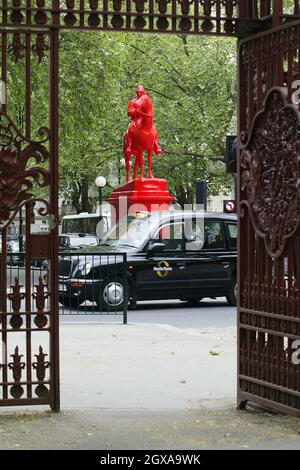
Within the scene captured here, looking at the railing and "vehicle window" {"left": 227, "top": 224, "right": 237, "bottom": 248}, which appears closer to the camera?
A: the railing

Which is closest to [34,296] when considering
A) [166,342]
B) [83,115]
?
[166,342]

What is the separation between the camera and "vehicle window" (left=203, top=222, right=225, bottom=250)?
19.7m

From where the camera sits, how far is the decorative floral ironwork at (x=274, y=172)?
750 cm

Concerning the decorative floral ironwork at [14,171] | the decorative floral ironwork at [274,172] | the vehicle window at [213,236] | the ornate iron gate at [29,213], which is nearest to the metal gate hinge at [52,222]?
the ornate iron gate at [29,213]

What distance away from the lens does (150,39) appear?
1676 inches

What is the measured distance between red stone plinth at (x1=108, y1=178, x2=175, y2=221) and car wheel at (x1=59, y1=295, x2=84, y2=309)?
36.8ft

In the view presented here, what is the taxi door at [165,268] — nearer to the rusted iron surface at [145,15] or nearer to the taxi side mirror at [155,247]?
the taxi side mirror at [155,247]

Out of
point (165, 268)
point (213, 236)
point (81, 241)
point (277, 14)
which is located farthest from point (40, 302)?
point (81, 241)

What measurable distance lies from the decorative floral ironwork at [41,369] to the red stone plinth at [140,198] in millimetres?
19767

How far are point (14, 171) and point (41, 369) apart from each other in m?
1.66

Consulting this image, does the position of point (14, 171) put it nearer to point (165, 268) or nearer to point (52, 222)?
point (52, 222)

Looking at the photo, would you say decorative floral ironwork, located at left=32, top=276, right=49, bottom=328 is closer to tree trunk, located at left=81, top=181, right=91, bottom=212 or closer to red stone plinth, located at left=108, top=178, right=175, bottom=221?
red stone plinth, located at left=108, top=178, right=175, bottom=221

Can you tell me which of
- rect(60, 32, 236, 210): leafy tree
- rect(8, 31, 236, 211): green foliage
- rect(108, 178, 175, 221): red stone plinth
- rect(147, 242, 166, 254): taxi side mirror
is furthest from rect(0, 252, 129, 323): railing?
rect(60, 32, 236, 210): leafy tree

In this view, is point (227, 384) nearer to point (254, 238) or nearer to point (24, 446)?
point (254, 238)
